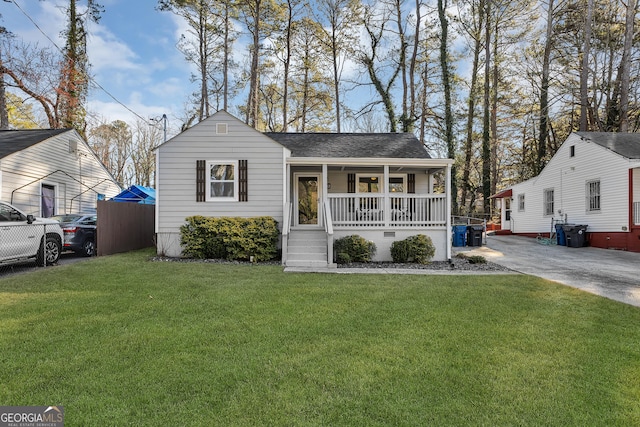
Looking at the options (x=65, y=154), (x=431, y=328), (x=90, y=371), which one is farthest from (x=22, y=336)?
(x=65, y=154)

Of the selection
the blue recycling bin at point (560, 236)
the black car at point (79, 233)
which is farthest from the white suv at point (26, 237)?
the blue recycling bin at point (560, 236)

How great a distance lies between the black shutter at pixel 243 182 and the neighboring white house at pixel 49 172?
8.65 meters

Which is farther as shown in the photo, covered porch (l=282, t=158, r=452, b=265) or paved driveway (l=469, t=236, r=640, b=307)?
covered porch (l=282, t=158, r=452, b=265)

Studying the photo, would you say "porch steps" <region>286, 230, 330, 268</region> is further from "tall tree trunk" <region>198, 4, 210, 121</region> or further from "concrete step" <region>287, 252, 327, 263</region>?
"tall tree trunk" <region>198, 4, 210, 121</region>

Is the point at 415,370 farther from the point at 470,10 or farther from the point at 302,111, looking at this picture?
the point at 470,10

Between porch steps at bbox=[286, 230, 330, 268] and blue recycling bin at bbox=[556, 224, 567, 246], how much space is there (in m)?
11.0

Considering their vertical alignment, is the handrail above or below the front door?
below

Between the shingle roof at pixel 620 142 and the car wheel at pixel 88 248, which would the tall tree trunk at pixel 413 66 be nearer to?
the shingle roof at pixel 620 142

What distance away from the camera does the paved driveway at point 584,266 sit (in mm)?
6480

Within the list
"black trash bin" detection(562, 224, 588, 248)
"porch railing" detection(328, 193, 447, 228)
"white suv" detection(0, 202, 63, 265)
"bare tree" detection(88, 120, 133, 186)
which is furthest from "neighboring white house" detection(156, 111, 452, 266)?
"bare tree" detection(88, 120, 133, 186)

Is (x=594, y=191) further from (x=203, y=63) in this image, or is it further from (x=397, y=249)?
(x=203, y=63)

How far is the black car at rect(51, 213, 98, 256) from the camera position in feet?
32.8

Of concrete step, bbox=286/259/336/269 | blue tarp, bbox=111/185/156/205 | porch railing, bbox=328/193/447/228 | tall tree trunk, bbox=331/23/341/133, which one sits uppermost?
tall tree trunk, bbox=331/23/341/133

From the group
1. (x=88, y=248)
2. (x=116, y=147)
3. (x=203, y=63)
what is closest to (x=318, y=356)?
(x=88, y=248)
